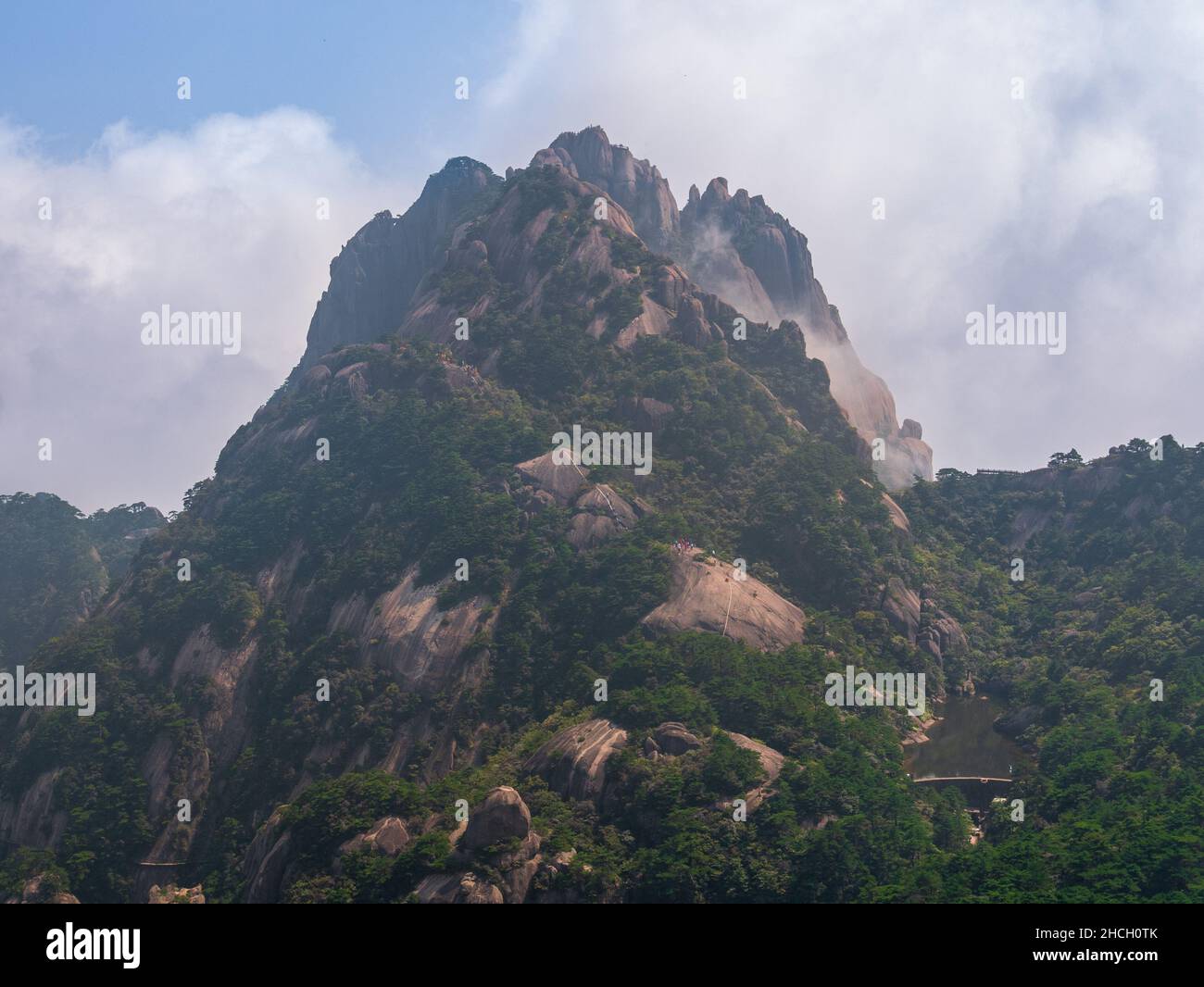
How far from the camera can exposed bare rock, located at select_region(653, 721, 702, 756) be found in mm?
68125

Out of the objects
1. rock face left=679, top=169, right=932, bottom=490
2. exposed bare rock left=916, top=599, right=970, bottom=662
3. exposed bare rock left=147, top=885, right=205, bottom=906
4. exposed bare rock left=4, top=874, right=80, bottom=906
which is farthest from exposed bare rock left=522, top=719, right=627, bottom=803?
rock face left=679, top=169, right=932, bottom=490

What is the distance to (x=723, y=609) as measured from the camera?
8188 centimetres

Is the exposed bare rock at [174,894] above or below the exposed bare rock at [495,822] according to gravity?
below

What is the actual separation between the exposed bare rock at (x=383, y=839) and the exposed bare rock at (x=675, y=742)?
13.2 metres

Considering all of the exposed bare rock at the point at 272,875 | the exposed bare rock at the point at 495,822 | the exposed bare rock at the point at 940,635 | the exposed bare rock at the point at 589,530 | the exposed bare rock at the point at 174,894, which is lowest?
the exposed bare rock at the point at 174,894

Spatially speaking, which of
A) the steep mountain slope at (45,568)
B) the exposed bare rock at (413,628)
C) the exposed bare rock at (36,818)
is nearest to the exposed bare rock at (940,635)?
the exposed bare rock at (413,628)

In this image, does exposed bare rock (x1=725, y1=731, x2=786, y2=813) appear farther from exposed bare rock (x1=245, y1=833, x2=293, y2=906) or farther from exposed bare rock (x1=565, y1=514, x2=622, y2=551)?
exposed bare rock (x1=245, y1=833, x2=293, y2=906)

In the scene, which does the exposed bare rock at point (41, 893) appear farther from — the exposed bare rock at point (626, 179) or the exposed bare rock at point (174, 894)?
the exposed bare rock at point (626, 179)

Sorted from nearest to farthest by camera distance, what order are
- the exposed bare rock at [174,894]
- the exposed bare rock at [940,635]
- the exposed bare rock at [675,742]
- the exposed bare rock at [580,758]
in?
the exposed bare rock at [580,758] < the exposed bare rock at [675,742] < the exposed bare rock at [174,894] < the exposed bare rock at [940,635]

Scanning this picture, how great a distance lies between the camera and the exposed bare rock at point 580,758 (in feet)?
218

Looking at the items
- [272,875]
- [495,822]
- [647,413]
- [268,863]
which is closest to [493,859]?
[495,822]

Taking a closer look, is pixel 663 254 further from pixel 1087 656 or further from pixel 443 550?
pixel 1087 656

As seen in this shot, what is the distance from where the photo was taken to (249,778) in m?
81.6
